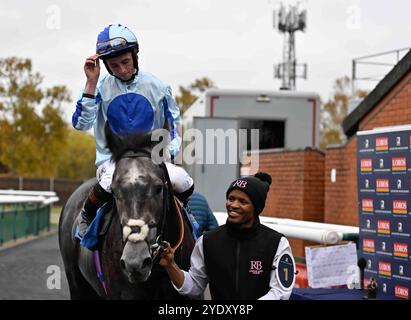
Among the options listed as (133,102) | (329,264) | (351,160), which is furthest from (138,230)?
(351,160)

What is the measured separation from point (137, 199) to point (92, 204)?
3.65ft

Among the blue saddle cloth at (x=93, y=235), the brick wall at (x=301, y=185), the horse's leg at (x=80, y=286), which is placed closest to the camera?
the blue saddle cloth at (x=93, y=235)

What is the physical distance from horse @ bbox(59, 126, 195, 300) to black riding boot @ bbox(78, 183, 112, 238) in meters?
0.10

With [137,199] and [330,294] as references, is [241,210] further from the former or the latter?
[330,294]

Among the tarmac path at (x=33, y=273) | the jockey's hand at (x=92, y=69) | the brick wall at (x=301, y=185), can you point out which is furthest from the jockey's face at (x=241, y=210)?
the brick wall at (x=301, y=185)

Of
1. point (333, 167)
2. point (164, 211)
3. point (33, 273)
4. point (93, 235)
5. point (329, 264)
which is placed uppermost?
point (333, 167)

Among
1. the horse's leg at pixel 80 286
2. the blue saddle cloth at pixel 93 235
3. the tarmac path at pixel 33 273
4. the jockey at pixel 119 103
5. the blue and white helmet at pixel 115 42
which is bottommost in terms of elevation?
the tarmac path at pixel 33 273

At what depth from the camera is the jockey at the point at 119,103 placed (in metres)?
5.35

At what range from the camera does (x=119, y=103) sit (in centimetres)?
544

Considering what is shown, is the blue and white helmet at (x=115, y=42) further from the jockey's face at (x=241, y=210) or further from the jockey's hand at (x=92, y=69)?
the jockey's face at (x=241, y=210)

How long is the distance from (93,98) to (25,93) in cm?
3160

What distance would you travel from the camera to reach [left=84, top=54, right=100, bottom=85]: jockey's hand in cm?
527

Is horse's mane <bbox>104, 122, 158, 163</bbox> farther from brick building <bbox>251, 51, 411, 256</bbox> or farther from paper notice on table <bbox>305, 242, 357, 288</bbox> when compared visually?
brick building <bbox>251, 51, 411, 256</bbox>
